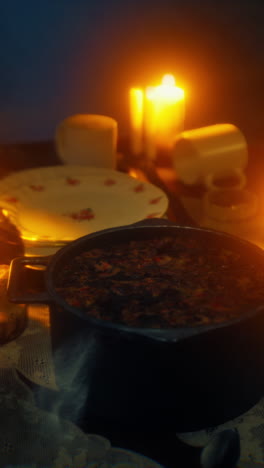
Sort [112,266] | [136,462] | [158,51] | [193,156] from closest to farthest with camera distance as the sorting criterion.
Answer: [136,462]
[112,266]
[193,156]
[158,51]

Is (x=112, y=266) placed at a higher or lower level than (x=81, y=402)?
higher

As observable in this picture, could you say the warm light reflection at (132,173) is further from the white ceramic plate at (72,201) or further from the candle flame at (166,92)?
the candle flame at (166,92)

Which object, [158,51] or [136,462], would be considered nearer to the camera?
[136,462]

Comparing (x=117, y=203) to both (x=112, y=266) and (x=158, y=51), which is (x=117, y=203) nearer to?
(x=112, y=266)

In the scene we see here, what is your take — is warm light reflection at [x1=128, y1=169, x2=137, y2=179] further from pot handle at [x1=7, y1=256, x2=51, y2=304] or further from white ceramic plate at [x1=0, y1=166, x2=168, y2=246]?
pot handle at [x1=7, y1=256, x2=51, y2=304]

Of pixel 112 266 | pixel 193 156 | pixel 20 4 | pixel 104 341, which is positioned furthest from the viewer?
pixel 20 4

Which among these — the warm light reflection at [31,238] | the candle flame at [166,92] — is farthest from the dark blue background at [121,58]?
the warm light reflection at [31,238]

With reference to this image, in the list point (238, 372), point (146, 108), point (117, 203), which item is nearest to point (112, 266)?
point (238, 372)

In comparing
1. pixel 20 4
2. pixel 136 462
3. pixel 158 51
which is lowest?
pixel 136 462

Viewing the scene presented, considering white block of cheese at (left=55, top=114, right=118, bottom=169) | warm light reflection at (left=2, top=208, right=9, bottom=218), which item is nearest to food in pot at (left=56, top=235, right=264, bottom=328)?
warm light reflection at (left=2, top=208, right=9, bottom=218)
